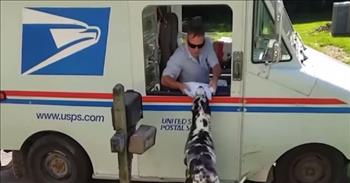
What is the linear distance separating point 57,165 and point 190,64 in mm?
1793

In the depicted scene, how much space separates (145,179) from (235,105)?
3.97 feet

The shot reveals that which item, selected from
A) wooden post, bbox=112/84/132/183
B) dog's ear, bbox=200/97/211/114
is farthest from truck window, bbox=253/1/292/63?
wooden post, bbox=112/84/132/183

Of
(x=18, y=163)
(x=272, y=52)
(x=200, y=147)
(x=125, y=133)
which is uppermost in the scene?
(x=272, y=52)

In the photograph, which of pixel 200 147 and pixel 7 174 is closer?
pixel 200 147

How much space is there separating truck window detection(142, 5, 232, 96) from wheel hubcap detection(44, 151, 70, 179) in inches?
48.9

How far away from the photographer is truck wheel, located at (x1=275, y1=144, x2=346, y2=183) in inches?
203

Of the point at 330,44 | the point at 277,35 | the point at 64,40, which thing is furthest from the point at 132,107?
the point at 330,44

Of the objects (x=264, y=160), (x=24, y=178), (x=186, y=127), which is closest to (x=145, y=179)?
(x=186, y=127)

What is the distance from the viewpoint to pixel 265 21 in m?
4.90

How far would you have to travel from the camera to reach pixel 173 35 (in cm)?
565

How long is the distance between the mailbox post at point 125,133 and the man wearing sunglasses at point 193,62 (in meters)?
0.78

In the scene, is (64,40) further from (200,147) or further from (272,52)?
(272,52)

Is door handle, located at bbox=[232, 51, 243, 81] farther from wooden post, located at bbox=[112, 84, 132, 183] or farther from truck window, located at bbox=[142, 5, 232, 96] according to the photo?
wooden post, located at bbox=[112, 84, 132, 183]

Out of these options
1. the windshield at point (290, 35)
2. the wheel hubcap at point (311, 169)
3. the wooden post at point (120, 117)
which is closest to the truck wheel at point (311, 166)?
the wheel hubcap at point (311, 169)
